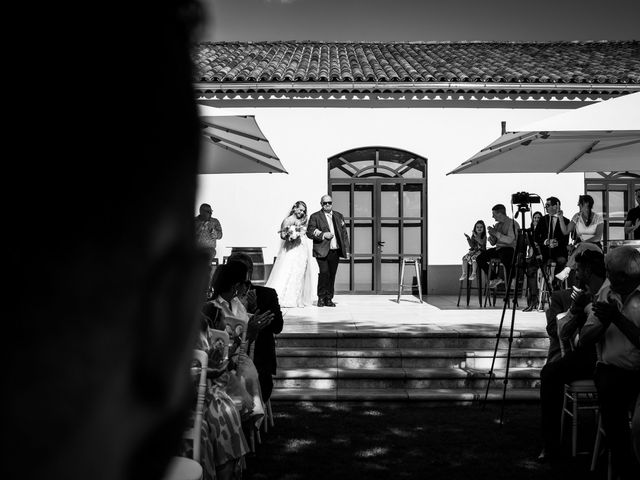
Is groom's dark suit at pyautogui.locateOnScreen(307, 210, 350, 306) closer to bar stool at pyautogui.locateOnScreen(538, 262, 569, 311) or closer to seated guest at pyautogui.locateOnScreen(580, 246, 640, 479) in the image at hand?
bar stool at pyautogui.locateOnScreen(538, 262, 569, 311)

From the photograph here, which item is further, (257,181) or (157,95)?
(257,181)

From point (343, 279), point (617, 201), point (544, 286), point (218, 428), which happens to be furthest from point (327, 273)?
point (218, 428)

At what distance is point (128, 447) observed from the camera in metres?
0.39

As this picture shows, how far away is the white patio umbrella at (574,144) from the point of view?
6.33 m

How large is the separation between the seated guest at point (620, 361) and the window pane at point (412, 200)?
10.7 metres

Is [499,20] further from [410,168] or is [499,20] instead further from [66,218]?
[66,218]

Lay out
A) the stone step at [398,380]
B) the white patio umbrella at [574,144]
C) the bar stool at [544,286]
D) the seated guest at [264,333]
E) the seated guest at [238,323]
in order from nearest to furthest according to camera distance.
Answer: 1. the seated guest at [238,323]
2. the seated guest at [264,333]
3. the white patio umbrella at [574,144]
4. the stone step at [398,380]
5. the bar stool at [544,286]

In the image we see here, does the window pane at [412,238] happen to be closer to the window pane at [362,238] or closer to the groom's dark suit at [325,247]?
the window pane at [362,238]

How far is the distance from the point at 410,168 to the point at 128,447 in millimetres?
15103

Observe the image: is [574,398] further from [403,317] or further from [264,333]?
[403,317]

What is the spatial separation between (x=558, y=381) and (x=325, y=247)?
6574 mm

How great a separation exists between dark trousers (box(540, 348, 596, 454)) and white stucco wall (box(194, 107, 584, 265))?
31.4 feet

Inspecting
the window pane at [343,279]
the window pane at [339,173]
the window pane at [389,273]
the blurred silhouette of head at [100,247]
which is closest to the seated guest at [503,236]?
the window pane at [389,273]

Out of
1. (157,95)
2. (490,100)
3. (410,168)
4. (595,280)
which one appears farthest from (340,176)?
(157,95)
